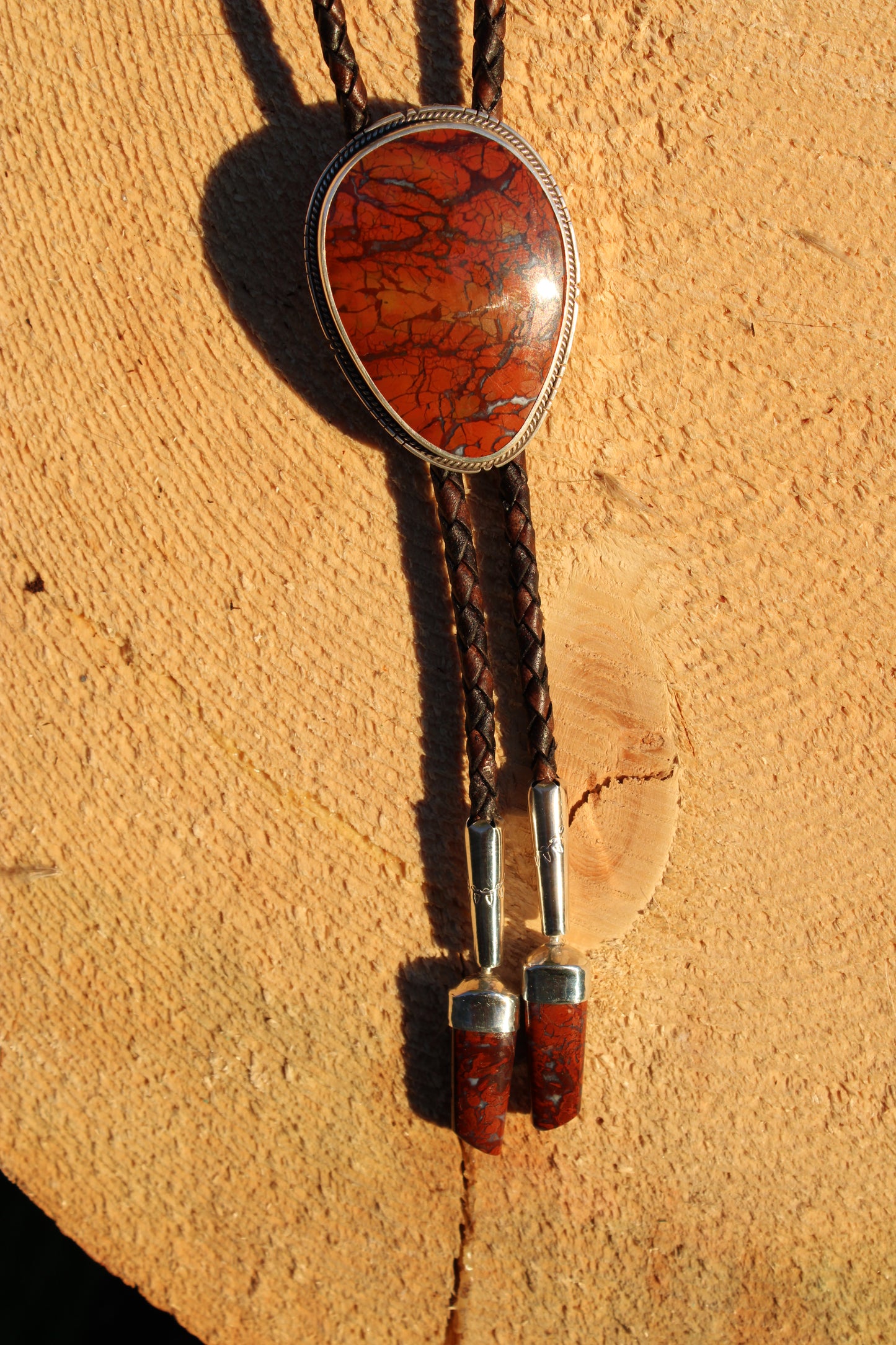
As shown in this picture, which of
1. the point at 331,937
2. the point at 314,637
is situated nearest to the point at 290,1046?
the point at 331,937

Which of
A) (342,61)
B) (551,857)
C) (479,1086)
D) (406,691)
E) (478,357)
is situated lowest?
(479,1086)

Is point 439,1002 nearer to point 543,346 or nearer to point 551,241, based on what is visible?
point 543,346

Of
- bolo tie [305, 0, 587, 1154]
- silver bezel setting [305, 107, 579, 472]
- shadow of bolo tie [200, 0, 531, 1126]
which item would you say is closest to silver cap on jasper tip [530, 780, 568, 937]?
bolo tie [305, 0, 587, 1154]

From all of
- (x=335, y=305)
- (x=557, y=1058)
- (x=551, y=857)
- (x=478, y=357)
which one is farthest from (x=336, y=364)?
(x=557, y=1058)

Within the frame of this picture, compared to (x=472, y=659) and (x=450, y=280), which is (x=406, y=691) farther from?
(x=450, y=280)

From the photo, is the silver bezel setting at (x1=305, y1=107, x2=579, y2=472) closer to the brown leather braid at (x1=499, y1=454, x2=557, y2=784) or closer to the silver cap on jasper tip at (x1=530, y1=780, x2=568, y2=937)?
the brown leather braid at (x1=499, y1=454, x2=557, y2=784)

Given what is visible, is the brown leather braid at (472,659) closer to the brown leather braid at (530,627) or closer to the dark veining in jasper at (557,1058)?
the brown leather braid at (530,627)
